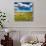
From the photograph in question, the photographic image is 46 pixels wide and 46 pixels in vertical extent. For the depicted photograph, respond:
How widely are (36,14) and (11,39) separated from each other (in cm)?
115

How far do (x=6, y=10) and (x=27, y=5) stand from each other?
0.70 m

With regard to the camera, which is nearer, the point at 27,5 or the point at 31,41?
the point at 31,41

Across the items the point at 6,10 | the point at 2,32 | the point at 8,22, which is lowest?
the point at 2,32

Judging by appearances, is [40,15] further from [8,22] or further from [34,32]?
[8,22]

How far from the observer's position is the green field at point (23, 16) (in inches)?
194

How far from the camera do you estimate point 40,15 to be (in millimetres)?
4945

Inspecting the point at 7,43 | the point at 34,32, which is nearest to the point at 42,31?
the point at 34,32

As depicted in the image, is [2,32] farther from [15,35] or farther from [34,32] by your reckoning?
[34,32]

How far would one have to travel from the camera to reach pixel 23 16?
4945mm

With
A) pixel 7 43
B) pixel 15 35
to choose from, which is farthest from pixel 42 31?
pixel 7 43

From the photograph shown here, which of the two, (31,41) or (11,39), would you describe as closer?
(31,41)

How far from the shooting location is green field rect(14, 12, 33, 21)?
4.92 metres

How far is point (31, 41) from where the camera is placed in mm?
4504

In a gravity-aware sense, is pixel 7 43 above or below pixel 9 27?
below
